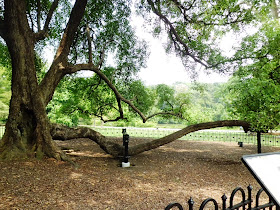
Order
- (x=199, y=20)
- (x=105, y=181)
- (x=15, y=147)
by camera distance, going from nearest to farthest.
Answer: (x=105, y=181) < (x=15, y=147) < (x=199, y=20)

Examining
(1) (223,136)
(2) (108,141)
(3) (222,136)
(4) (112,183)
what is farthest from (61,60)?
(3) (222,136)

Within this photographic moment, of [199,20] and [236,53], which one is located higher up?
[199,20]

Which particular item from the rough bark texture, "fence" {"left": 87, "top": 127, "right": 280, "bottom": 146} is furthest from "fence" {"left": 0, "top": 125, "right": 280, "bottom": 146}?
the rough bark texture

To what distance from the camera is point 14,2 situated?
7969mm

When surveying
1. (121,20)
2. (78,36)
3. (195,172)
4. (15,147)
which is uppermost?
(121,20)

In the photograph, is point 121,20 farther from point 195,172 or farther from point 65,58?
point 195,172

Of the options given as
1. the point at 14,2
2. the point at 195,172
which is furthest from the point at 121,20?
the point at 195,172

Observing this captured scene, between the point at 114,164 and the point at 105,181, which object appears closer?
the point at 105,181

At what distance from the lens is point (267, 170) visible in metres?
1.84

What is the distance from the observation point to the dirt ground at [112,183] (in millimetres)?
4832

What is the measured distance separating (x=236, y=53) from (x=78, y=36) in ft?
26.2

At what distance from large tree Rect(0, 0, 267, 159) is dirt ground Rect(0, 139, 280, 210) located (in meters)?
0.96

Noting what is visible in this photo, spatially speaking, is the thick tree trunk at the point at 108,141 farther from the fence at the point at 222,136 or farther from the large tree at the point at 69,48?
the fence at the point at 222,136

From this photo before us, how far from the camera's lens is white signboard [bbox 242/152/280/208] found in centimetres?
172
